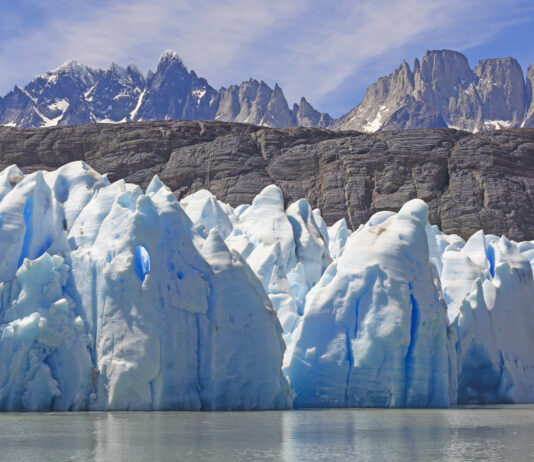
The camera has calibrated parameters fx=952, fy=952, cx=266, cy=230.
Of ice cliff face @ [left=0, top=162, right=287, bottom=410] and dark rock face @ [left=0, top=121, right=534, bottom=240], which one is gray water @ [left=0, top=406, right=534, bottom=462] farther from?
dark rock face @ [left=0, top=121, right=534, bottom=240]

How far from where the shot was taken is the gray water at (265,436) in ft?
45.5

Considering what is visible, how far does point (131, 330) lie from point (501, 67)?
601 ft

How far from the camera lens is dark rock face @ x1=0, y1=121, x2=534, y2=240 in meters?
63.5

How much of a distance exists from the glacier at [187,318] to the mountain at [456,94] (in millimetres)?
156491

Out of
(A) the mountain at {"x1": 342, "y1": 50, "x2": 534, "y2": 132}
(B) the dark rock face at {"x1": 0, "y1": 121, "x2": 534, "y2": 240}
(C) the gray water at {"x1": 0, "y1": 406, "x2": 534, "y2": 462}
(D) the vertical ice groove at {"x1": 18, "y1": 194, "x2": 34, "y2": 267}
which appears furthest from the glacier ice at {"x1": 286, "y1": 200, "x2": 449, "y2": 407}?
(A) the mountain at {"x1": 342, "y1": 50, "x2": 534, "y2": 132}

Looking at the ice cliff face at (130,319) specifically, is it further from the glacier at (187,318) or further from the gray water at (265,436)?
the gray water at (265,436)

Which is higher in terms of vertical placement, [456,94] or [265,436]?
[456,94]

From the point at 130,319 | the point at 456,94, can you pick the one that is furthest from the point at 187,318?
the point at 456,94

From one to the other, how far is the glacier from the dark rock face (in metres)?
36.0

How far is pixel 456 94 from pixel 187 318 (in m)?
176

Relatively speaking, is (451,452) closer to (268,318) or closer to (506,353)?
(268,318)

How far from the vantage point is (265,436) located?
1636 centimetres

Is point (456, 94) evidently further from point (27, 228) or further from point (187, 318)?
point (187, 318)

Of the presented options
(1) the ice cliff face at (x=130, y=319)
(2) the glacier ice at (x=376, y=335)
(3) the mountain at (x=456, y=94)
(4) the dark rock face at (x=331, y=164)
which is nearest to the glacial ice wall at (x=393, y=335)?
(2) the glacier ice at (x=376, y=335)
